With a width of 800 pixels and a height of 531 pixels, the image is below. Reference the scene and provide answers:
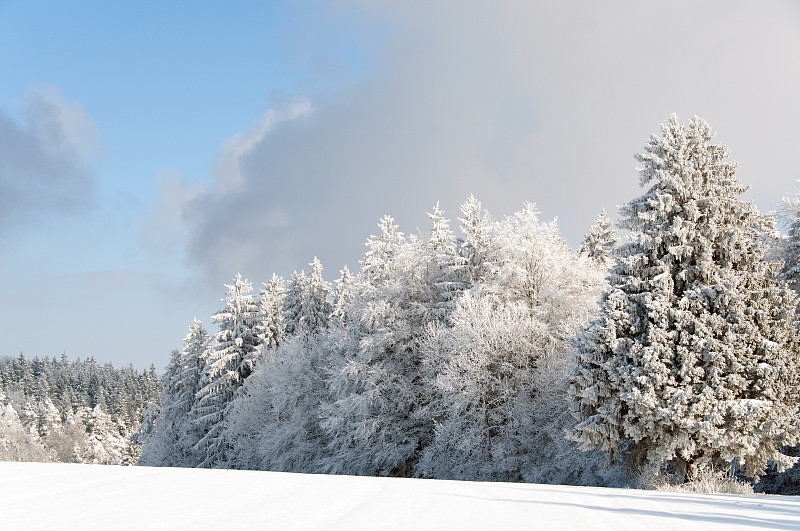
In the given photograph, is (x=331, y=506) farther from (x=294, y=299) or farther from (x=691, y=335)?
(x=294, y=299)

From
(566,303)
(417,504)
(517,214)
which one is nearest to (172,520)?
(417,504)

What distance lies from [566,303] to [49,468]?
21822 millimetres

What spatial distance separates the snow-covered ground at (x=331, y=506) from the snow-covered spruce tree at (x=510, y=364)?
15493 mm

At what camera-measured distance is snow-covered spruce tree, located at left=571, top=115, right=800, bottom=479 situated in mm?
16406

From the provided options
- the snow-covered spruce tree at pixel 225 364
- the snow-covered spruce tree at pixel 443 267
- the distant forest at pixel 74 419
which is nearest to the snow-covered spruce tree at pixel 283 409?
the snow-covered spruce tree at pixel 225 364

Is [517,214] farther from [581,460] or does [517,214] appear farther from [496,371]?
[581,460]

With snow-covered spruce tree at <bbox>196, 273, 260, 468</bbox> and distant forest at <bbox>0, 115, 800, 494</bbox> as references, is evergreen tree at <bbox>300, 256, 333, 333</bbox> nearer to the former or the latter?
distant forest at <bbox>0, 115, 800, 494</bbox>

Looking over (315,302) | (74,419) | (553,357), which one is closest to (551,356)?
(553,357)

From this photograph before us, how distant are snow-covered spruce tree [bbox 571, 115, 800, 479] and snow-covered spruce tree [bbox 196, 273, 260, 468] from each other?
2877cm

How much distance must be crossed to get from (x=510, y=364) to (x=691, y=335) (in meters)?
8.30

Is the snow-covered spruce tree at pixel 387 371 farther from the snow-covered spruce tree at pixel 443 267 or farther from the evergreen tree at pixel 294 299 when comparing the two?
the evergreen tree at pixel 294 299

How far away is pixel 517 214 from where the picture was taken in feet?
95.7

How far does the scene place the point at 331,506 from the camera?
5.20 meters

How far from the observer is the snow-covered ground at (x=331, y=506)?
4.42 metres
